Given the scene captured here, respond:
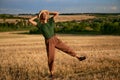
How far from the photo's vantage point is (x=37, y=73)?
12844mm

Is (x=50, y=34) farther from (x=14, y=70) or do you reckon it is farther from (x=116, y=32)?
(x=116, y=32)

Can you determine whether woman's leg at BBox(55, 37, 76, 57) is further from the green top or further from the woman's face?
the woman's face

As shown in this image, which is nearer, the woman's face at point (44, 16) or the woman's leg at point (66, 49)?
the woman's face at point (44, 16)

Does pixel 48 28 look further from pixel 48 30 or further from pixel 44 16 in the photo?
pixel 44 16

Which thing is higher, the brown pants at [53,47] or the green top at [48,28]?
the green top at [48,28]

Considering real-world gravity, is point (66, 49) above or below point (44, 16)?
below

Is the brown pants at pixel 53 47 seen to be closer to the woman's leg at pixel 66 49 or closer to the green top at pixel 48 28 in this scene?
the woman's leg at pixel 66 49

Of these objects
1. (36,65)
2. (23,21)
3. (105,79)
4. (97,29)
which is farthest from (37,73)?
(23,21)

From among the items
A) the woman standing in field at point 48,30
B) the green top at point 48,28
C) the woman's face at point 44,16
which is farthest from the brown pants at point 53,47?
the woman's face at point 44,16

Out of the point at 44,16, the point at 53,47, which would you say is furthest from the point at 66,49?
the point at 44,16

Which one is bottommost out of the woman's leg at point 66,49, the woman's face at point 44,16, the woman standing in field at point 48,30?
the woman's leg at point 66,49

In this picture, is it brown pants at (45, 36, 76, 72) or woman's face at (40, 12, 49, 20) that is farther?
brown pants at (45, 36, 76, 72)

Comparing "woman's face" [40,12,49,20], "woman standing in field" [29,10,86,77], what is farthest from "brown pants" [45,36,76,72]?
"woman's face" [40,12,49,20]

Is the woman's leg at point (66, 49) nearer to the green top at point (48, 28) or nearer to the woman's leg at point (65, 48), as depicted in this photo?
the woman's leg at point (65, 48)
